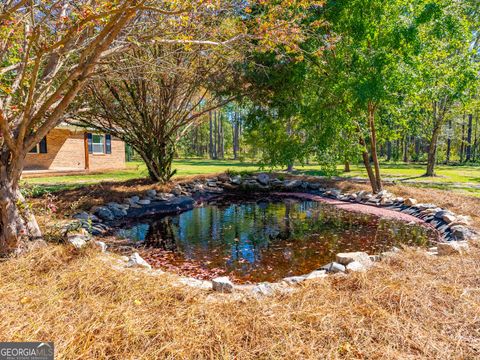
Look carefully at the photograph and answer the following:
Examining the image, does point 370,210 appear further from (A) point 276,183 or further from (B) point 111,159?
(B) point 111,159

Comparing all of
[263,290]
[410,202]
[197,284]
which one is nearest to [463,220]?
[410,202]

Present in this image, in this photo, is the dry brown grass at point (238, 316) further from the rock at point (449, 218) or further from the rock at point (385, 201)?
the rock at point (385, 201)

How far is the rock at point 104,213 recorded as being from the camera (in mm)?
7855

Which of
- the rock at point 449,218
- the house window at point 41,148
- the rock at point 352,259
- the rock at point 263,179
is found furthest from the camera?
the house window at point 41,148

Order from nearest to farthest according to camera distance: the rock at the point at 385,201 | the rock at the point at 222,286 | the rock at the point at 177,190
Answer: the rock at the point at 222,286, the rock at the point at 385,201, the rock at the point at 177,190

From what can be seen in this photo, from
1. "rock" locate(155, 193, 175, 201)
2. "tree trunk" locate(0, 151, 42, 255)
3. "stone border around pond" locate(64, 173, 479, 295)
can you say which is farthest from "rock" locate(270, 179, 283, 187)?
"tree trunk" locate(0, 151, 42, 255)

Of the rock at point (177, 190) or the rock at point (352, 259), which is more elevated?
the rock at point (177, 190)

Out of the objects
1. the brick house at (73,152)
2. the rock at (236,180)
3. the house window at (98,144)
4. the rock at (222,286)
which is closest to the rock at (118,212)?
the rock at (222,286)

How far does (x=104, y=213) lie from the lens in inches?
312

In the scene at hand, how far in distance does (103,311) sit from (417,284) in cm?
305

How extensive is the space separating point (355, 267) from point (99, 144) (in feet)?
63.3

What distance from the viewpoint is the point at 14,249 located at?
3854 mm

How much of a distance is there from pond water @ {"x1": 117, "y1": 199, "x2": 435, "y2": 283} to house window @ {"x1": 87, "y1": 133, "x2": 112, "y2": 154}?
1292 cm

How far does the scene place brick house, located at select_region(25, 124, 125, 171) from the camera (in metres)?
17.2
